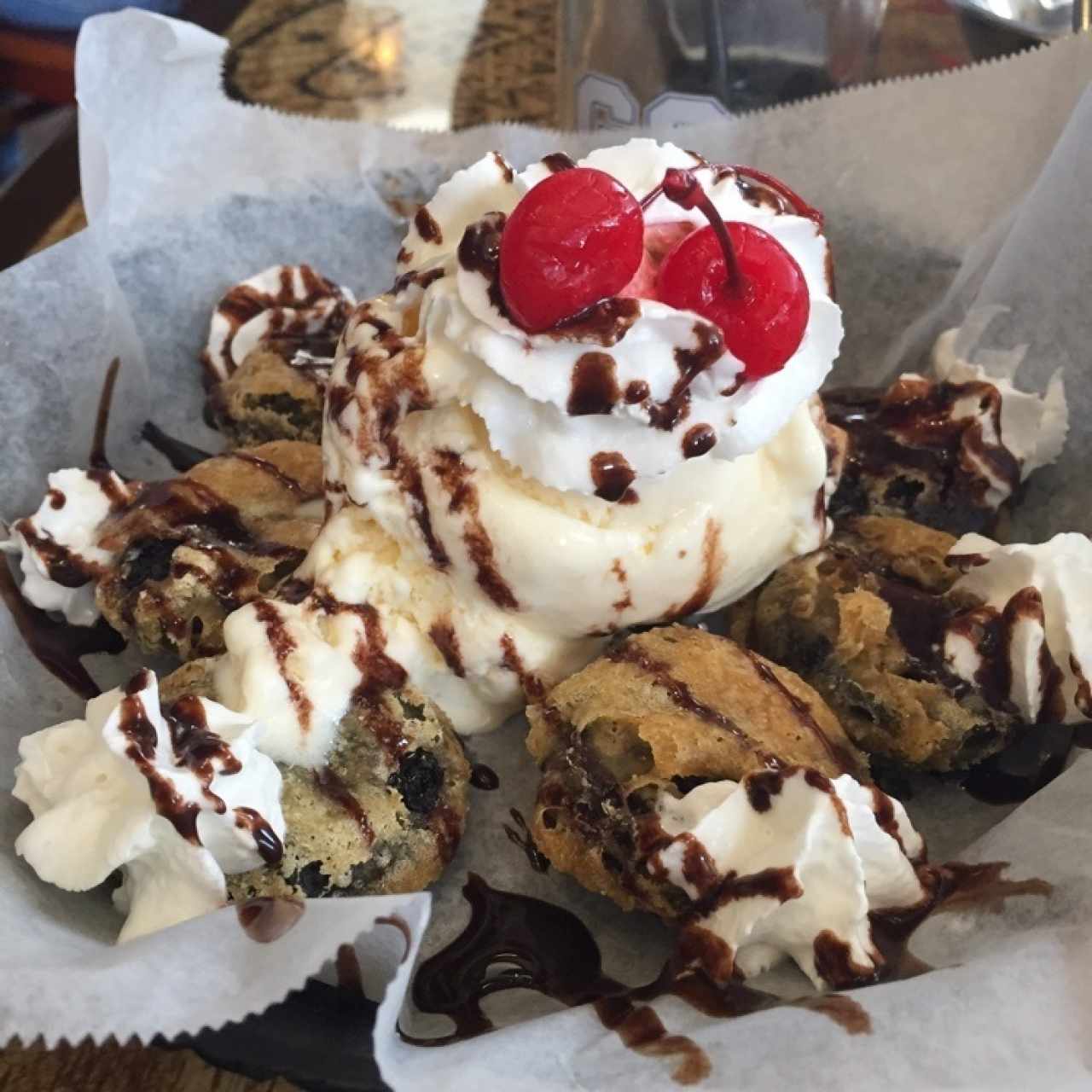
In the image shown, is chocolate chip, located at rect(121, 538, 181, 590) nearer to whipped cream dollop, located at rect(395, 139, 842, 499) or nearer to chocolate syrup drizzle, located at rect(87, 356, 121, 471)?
chocolate syrup drizzle, located at rect(87, 356, 121, 471)

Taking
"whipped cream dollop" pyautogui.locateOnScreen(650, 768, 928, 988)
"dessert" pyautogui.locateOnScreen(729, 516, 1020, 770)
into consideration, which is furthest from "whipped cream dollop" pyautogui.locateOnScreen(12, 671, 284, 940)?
"dessert" pyautogui.locateOnScreen(729, 516, 1020, 770)

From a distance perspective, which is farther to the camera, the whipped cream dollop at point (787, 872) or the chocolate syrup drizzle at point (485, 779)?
the chocolate syrup drizzle at point (485, 779)

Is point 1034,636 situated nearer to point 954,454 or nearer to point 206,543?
point 954,454

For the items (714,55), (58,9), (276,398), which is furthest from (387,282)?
(58,9)

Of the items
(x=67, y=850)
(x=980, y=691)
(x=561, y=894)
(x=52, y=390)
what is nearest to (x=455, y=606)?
(x=561, y=894)

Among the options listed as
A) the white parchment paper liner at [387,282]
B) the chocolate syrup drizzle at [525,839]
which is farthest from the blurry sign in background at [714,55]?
the chocolate syrup drizzle at [525,839]

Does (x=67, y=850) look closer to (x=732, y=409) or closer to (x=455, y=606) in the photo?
(x=455, y=606)

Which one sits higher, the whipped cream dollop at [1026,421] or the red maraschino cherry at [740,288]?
the red maraschino cherry at [740,288]

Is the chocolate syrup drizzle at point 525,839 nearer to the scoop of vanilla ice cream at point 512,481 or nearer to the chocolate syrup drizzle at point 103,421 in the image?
the scoop of vanilla ice cream at point 512,481

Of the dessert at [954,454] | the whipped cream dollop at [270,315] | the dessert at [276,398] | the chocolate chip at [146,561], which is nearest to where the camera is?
the chocolate chip at [146,561]
